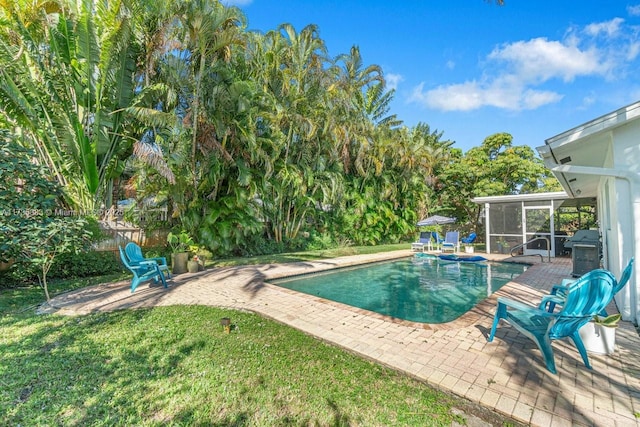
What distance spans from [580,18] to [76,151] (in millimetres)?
17310

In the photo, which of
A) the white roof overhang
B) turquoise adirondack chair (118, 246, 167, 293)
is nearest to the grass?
turquoise adirondack chair (118, 246, 167, 293)

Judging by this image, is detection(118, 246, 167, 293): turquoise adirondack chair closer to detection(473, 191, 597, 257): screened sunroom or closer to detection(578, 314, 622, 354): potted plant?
detection(578, 314, 622, 354): potted plant

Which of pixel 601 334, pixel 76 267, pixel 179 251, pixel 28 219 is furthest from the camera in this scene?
pixel 179 251

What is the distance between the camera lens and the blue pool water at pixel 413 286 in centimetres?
704

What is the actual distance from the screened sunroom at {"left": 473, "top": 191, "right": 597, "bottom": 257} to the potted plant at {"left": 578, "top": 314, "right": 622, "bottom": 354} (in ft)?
38.2

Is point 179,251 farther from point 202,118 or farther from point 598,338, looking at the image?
point 598,338

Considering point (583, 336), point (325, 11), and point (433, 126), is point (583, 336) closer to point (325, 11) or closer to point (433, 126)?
point (325, 11)

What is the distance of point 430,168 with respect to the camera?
2202 centimetres

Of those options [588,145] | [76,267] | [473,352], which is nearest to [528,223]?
[588,145]

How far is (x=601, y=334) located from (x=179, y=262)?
33.4 feet

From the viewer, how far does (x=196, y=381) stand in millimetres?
3258

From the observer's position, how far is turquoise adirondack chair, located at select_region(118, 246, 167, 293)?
6.91 metres

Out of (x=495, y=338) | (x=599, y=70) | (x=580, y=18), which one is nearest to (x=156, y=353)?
(x=495, y=338)

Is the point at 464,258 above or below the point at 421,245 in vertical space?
below
